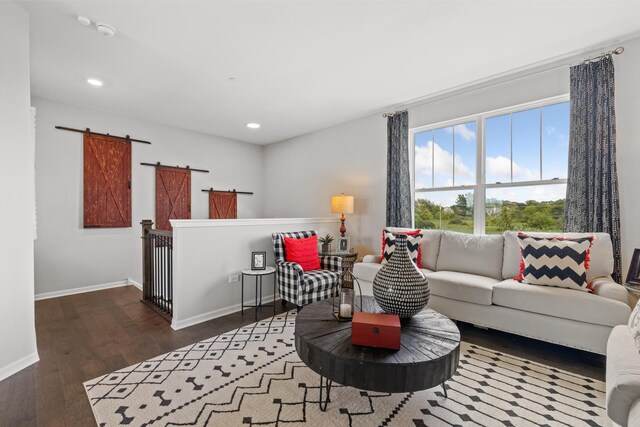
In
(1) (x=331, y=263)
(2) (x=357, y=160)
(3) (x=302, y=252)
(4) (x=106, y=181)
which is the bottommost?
(1) (x=331, y=263)

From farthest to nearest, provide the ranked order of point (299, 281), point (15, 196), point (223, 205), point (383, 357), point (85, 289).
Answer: point (223, 205)
point (85, 289)
point (299, 281)
point (15, 196)
point (383, 357)

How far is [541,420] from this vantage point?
162 cm

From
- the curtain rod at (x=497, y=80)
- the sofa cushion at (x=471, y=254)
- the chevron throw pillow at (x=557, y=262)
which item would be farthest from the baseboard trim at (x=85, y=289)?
the chevron throw pillow at (x=557, y=262)

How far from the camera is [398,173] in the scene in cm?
398

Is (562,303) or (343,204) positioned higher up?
(343,204)

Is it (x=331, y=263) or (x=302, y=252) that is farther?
(x=331, y=263)

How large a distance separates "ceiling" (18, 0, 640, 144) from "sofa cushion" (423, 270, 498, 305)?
6.96 feet

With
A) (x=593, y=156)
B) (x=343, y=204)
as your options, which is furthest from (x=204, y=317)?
(x=593, y=156)

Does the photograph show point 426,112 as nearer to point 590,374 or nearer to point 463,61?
point 463,61

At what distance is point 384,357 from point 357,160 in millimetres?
3516

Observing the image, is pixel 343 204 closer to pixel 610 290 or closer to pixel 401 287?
pixel 401 287

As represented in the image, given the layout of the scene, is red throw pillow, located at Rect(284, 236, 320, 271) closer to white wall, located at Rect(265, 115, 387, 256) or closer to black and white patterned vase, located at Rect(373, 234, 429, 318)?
white wall, located at Rect(265, 115, 387, 256)

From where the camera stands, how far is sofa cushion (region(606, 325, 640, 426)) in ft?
3.66

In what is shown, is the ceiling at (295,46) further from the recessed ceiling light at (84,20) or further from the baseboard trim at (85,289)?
the baseboard trim at (85,289)
